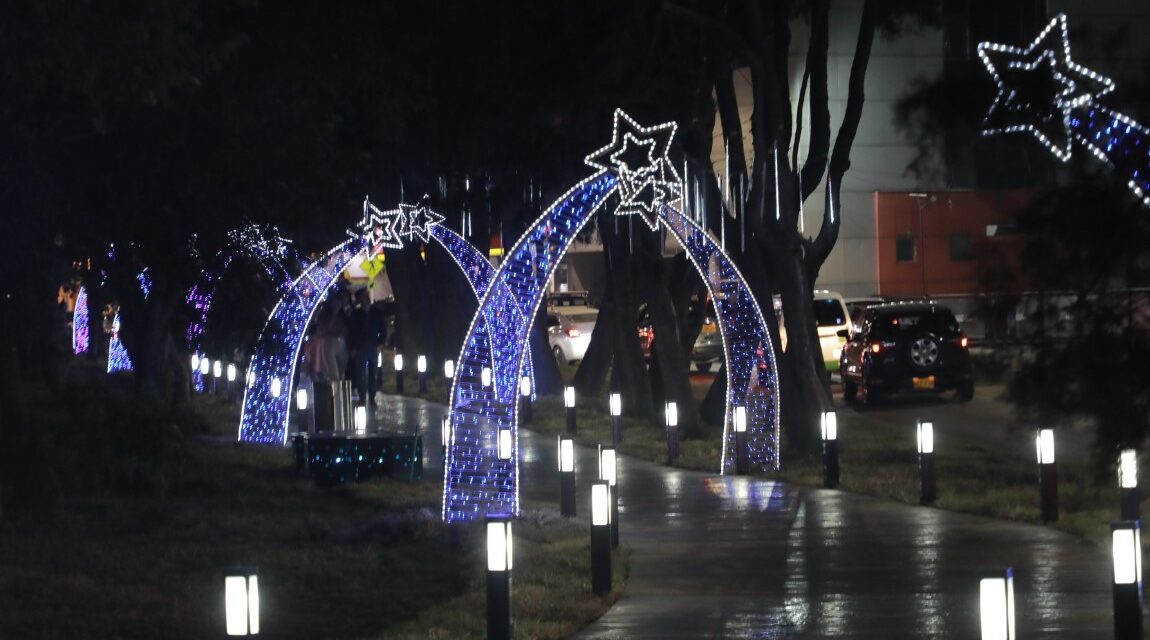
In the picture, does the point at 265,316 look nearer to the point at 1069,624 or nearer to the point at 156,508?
the point at 156,508

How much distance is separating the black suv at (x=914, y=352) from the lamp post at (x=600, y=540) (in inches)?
682

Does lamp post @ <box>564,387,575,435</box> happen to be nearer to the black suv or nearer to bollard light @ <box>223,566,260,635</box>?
the black suv

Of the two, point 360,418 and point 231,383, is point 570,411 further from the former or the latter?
point 231,383

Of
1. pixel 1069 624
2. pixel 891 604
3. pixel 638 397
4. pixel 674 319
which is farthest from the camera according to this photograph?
pixel 638 397

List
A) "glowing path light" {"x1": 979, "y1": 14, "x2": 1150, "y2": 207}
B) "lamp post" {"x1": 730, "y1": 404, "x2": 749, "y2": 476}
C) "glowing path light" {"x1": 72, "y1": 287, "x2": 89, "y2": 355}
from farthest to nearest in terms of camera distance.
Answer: "glowing path light" {"x1": 72, "y1": 287, "x2": 89, "y2": 355}
"lamp post" {"x1": 730, "y1": 404, "x2": 749, "y2": 476}
"glowing path light" {"x1": 979, "y1": 14, "x2": 1150, "y2": 207}

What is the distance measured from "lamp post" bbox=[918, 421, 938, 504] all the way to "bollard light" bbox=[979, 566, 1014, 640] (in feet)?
27.2

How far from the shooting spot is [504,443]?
1426 cm

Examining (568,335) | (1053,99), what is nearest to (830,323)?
(568,335)

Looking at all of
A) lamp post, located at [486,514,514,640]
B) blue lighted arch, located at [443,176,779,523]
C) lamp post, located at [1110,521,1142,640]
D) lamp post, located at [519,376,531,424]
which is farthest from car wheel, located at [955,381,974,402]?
lamp post, located at [486,514,514,640]

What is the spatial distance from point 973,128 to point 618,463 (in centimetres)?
997

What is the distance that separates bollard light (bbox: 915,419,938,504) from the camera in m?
15.1

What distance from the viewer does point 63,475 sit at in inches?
632

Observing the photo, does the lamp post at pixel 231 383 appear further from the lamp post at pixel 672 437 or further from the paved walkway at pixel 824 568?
the paved walkway at pixel 824 568

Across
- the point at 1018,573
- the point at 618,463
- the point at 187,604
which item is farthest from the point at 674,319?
the point at 187,604
